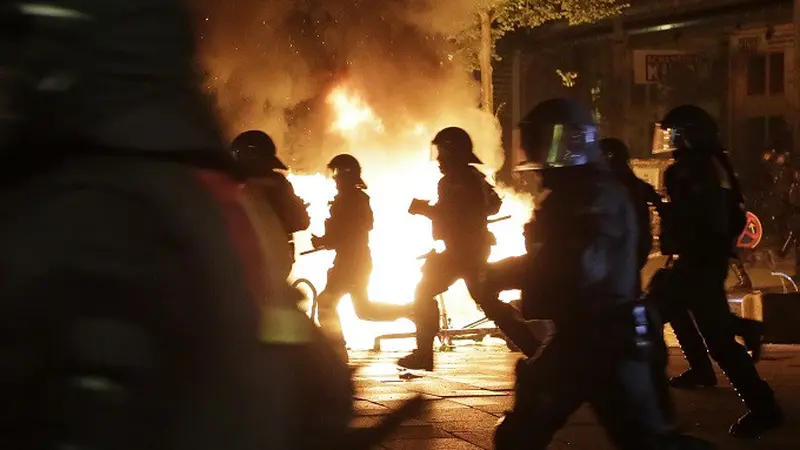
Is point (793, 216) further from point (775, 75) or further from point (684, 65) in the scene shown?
point (684, 65)

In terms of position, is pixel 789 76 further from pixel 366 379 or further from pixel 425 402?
pixel 425 402

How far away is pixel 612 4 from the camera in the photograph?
2664cm

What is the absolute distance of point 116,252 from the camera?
1.63 metres

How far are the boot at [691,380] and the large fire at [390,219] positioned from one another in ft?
12.5

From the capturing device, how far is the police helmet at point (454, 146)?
9516 millimetres

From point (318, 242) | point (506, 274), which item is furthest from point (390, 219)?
point (506, 274)

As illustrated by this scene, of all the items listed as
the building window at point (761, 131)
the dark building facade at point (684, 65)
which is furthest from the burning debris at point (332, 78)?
the building window at point (761, 131)

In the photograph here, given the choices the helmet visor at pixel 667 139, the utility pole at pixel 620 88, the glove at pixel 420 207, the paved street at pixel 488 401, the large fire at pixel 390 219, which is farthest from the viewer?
the utility pole at pixel 620 88

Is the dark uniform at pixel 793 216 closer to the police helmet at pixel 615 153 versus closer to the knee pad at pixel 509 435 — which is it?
the police helmet at pixel 615 153

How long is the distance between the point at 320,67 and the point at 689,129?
11.1 m

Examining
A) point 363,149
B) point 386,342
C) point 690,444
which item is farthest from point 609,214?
point 363,149

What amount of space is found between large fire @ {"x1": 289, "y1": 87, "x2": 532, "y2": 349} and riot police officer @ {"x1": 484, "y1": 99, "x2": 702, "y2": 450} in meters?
7.07

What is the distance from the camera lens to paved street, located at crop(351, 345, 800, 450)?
→ 22.7 feet

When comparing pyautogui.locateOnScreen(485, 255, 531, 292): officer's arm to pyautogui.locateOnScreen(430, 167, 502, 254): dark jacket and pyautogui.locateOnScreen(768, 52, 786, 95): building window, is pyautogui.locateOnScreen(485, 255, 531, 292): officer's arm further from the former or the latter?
pyautogui.locateOnScreen(768, 52, 786, 95): building window
